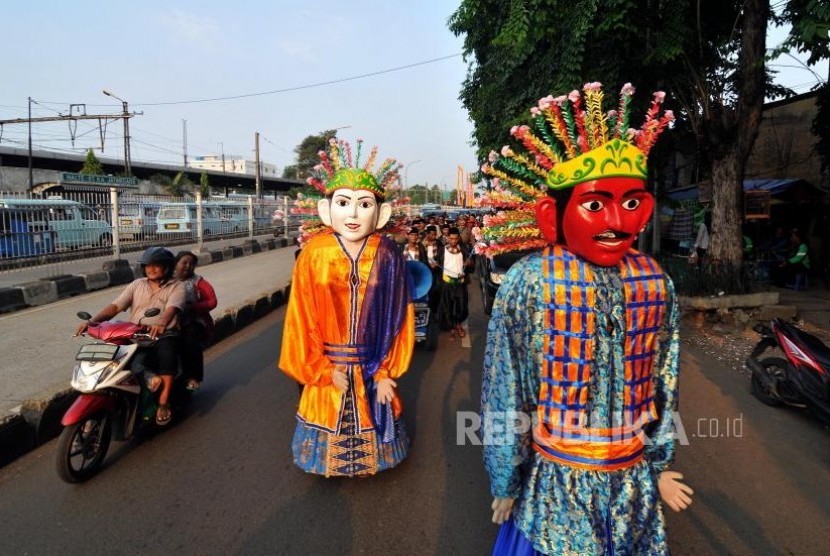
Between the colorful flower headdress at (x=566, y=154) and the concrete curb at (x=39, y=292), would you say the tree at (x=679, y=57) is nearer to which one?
the colorful flower headdress at (x=566, y=154)

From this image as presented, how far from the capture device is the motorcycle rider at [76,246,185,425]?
3.73 m

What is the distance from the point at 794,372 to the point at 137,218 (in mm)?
13525

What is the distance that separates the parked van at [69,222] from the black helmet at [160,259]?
6.95 m

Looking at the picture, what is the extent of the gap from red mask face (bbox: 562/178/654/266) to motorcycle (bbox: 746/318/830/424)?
3258mm

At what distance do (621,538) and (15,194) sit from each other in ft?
38.1

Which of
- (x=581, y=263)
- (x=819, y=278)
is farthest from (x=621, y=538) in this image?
(x=819, y=278)

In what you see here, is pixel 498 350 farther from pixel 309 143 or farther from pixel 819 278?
A: pixel 309 143

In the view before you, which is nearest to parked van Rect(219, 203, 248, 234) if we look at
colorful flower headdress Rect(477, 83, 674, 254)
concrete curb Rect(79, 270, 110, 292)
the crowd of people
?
concrete curb Rect(79, 270, 110, 292)

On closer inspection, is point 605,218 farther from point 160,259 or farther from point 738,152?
point 738,152

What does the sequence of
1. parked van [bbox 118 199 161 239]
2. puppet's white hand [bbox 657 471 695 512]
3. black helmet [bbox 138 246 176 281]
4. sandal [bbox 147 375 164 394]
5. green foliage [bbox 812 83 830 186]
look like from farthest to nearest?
parked van [bbox 118 199 161 239], green foliage [bbox 812 83 830 186], black helmet [bbox 138 246 176 281], sandal [bbox 147 375 164 394], puppet's white hand [bbox 657 471 695 512]

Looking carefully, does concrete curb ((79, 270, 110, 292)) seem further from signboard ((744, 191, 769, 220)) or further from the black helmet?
signboard ((744, 191, 769, 220))

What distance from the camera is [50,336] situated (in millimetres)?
6180

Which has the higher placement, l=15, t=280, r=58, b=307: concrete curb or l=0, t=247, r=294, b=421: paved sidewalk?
l=15, t=280, r=58, b=307: concrete curb

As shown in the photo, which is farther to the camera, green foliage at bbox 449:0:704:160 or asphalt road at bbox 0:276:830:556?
green foliage at bbox 449:0:704:160
